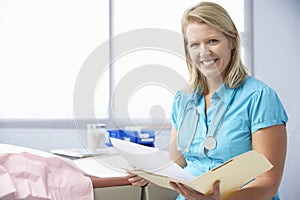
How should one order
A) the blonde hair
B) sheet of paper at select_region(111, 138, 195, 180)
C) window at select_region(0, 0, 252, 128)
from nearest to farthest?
1. sheet of paper at select_region(111, 138, 195, 180)
2. the blonde hair
3. window at select_region(0, 0, 252, 128)

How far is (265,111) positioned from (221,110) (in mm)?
155

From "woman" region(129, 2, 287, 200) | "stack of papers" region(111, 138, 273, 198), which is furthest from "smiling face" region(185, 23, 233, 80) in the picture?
"stack of papers" region(111, 138, 273, 198)

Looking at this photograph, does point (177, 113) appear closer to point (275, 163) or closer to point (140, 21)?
point (275, 163)

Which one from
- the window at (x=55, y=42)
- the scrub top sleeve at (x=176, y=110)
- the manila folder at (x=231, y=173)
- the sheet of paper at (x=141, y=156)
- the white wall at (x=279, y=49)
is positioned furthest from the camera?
the white wall at (x=279, y=49)

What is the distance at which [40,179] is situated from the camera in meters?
1.21

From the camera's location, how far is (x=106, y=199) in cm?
134

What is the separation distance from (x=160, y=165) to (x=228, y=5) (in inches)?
69.5

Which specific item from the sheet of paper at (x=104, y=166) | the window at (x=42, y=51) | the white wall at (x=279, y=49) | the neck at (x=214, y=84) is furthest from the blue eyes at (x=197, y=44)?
the white wall at (x=279, y=49)

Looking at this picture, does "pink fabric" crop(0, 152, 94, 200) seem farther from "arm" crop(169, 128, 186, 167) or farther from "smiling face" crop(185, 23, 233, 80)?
"smiling face" crop(185, 23, 233, 80)

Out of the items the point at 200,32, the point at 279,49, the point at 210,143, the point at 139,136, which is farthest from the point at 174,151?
the point at 279,49

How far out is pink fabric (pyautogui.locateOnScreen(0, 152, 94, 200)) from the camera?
1.17 m

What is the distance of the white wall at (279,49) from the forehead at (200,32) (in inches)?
56.2

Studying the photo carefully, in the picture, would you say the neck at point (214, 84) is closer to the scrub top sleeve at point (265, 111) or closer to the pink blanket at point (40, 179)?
the scrub top sleeve at point (265, 111)

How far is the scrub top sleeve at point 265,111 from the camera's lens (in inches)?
44.3
